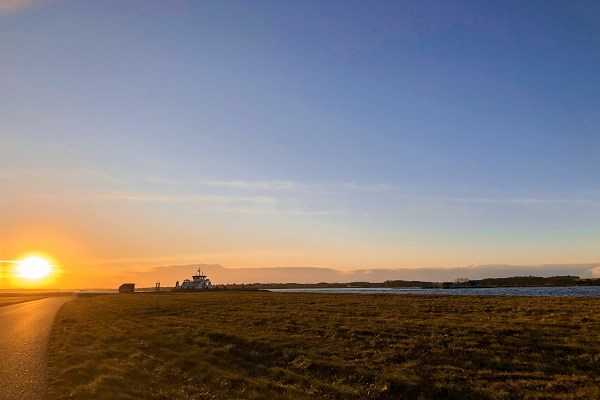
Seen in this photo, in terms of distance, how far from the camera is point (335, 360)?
23188 millimetres

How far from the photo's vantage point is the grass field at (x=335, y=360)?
18.3 metres

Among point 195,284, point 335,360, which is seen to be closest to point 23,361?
point 335,360

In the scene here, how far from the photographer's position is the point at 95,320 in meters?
41.6

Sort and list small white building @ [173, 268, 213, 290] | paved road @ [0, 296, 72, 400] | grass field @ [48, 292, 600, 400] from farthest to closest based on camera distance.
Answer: small white building @ [173, 268, 213, 290], grass field @ [48, 292, 600, 400], paved road @ [0, 296, 72, 400]

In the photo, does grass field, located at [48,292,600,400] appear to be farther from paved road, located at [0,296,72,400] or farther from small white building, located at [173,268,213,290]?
small white building, located at [173,268,213,290]

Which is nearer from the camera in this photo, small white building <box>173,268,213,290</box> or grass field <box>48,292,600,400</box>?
grass field <box>48,292,600,400</box>

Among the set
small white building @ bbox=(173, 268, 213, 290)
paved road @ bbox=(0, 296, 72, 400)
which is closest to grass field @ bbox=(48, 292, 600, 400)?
paved road @ bbox=(0, 296, 72, 400)

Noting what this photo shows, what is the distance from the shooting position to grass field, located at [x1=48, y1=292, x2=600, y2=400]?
18.3m

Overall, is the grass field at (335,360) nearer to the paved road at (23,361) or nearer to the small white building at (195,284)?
the paved road at (23,361)

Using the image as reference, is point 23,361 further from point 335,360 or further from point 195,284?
point 195,284

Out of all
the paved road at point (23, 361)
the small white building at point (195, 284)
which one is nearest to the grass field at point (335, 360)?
the paved road at point (23, 361)

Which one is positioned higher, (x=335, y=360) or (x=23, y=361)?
(x=23, y=361)

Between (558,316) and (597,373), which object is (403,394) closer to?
(597,373)

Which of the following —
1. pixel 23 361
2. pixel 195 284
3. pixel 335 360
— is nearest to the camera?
pixel 23 361
